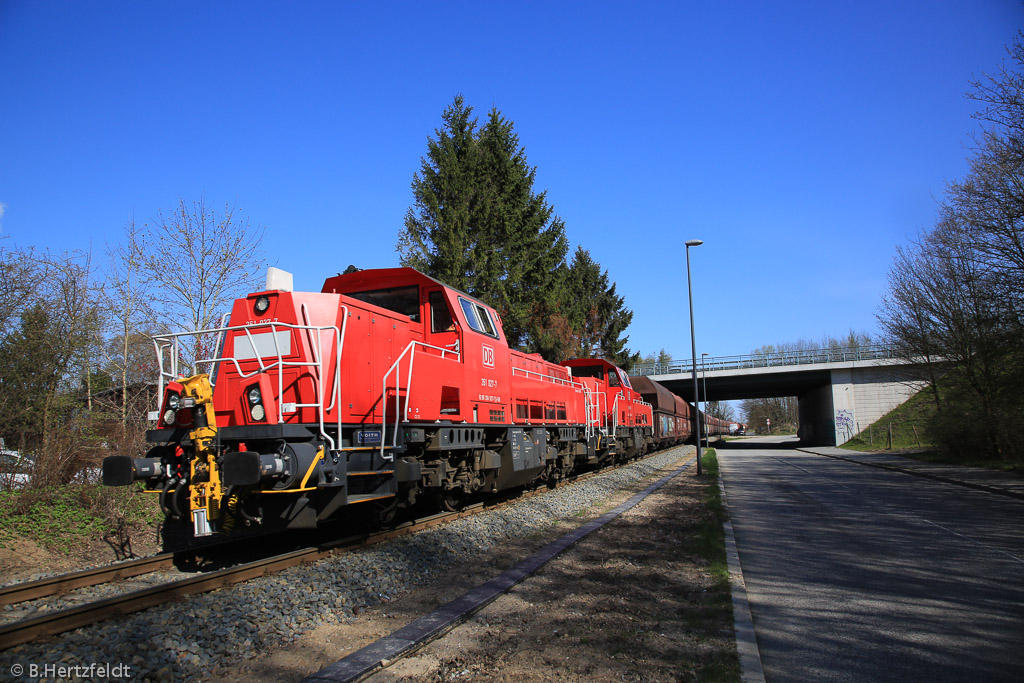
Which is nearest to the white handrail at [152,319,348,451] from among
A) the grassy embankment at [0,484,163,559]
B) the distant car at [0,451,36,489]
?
the grassy embankment at [0,484,163,559]

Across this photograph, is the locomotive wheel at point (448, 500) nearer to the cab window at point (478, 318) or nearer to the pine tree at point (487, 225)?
the cab window at point (478, 318)

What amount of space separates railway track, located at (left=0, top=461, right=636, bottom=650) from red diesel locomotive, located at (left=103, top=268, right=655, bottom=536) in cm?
47

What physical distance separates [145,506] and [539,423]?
7.51 meters

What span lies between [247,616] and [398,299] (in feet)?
18.4

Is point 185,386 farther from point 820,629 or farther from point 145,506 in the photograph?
point 820,629

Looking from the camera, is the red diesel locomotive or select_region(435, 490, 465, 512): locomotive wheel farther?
select_region(435, 490, 465, 512): locomotive wheel

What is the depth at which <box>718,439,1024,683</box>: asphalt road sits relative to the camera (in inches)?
173

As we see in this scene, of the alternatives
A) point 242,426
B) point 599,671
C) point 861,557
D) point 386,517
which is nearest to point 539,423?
point 386,517

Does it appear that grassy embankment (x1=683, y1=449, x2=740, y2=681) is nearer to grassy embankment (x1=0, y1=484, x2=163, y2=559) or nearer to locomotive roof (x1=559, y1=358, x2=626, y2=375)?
grassy embankment (x1=0, y1=484, x2=163, y2=559)

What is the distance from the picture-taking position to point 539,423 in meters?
13.1

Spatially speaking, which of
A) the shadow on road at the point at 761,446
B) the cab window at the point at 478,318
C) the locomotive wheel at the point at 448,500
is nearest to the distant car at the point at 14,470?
the locomotive wheel at the point at 448,500

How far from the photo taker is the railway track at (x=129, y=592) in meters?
4.44

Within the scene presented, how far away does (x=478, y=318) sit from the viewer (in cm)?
1061

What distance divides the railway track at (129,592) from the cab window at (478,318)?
359 cm
